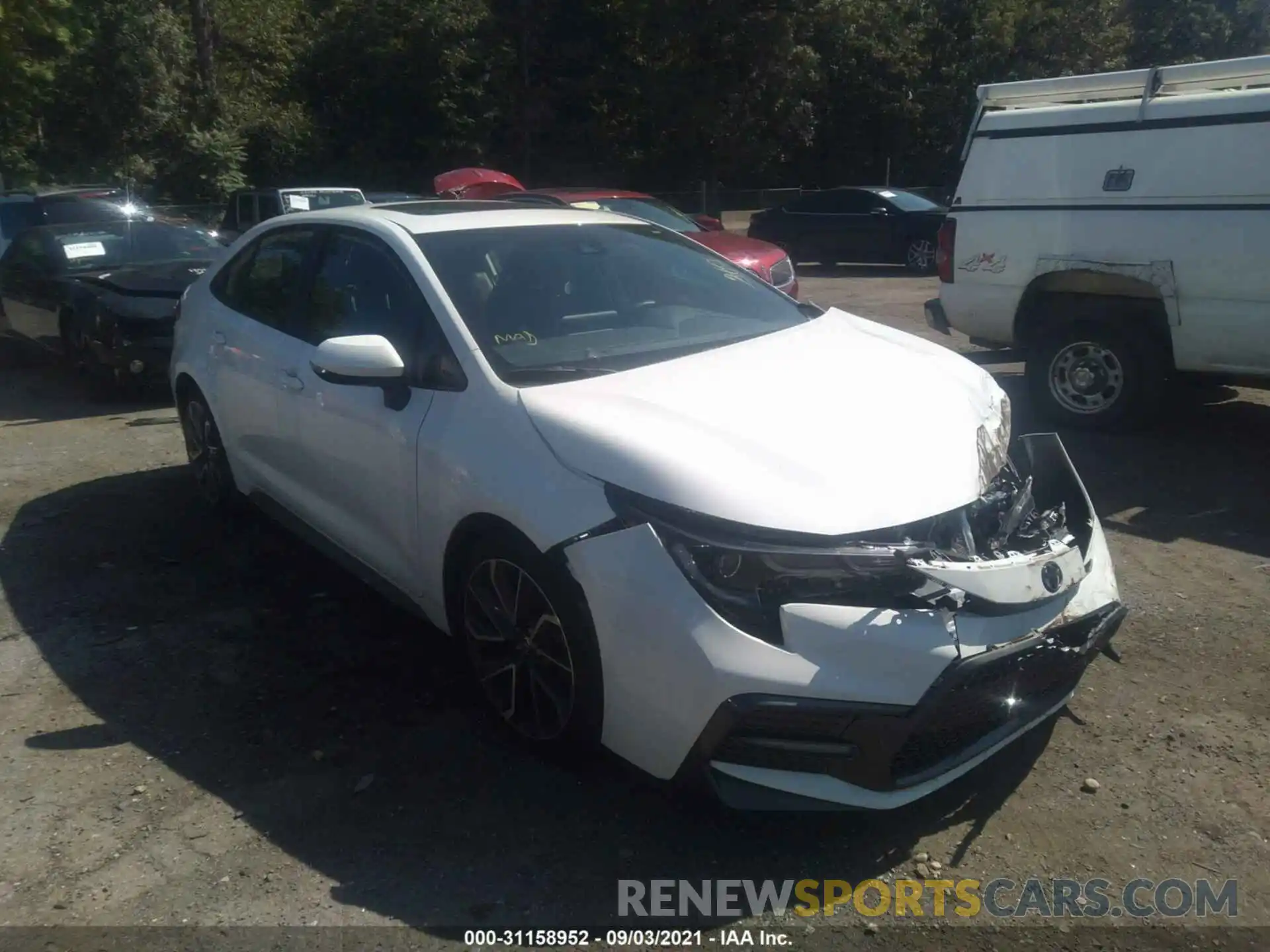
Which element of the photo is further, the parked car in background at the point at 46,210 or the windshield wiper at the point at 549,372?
the parked car in background at the point at 46,210

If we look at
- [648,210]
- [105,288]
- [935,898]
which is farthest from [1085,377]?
[105,288]

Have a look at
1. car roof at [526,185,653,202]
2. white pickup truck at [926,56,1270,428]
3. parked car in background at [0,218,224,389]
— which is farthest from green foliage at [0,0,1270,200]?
white pickup truck at [926,56,1270,428]

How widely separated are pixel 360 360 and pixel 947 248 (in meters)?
5.36

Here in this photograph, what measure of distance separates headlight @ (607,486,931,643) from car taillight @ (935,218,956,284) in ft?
17.8

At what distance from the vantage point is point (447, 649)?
4.56 m

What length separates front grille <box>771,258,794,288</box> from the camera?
11.0m

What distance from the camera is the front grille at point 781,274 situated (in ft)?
36.0

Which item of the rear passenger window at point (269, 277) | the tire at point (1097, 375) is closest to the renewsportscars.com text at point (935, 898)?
the rear passenger window at point (269, 277)

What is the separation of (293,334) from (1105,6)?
3117 cm

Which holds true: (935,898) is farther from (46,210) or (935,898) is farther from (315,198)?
(315,198)

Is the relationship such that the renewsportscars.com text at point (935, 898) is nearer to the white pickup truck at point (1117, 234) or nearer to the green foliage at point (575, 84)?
the white pickup truck at point (1117, 234)

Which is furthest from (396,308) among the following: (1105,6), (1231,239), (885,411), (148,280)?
(1105,6)

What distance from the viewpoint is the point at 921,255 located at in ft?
62.9

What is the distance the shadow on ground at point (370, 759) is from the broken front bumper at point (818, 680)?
299 mm
